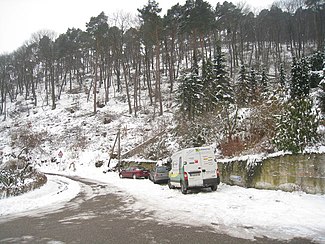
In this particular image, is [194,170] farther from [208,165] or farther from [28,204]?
[28,204]

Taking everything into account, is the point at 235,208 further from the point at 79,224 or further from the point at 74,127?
the point at 74,127

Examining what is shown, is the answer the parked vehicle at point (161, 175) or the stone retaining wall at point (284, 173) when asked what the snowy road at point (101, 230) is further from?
the parked vehicle at point (161, 175)

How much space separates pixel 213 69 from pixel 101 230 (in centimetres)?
2733

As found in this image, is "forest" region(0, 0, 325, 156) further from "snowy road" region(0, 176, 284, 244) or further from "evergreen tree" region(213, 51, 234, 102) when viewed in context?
"snowy road" region(0, 176, 284, 244)

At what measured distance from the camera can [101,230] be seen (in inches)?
303

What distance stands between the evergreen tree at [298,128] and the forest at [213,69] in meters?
0.04

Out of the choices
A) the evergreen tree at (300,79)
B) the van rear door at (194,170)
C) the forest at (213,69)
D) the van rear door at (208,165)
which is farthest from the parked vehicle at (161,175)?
the evergreen tree at (300,79)

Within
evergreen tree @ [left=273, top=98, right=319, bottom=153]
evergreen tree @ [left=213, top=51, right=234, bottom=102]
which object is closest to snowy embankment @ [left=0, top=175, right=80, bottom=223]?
evergreen tree @ [left=273, top=98, right=319, bottom=153]

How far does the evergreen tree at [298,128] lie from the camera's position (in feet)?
37.8

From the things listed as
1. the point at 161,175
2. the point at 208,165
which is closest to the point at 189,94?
the point at 161,175

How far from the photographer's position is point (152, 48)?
48438mm

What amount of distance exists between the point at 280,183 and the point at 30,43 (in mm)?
67238

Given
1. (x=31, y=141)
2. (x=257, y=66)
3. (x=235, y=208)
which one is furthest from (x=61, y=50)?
(x=235, y=208)

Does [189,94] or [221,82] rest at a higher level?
[221,82]
